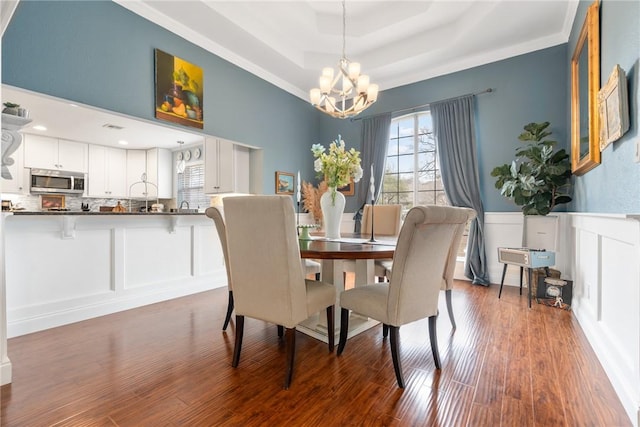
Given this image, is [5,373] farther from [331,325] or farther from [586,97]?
[586,97]

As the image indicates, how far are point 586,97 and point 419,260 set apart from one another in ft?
7.65

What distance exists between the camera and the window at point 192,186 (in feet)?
11.3

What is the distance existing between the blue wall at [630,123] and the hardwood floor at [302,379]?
102cm

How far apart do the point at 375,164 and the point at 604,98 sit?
122 inches

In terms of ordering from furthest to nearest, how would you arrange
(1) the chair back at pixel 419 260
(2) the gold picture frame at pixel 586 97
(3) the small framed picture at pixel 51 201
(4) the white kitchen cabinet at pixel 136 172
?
(4) the white kitchen cabinet at pixel 136 172, (3) the small framed picture at pixel 51 201, (2) the gold picture frame at pixel 586 97, (1) the chair back at pixel 419 260

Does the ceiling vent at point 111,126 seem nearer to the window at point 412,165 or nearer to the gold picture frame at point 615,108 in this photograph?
the window at point 412,165

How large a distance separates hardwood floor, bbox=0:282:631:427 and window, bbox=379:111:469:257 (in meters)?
2.41

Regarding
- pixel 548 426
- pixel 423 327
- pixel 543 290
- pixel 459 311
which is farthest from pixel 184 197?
pixel 543 290

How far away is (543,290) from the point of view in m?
3.05

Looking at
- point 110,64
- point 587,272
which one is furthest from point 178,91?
point 587,272

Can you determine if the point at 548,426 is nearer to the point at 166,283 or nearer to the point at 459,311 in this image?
the point at 459,311

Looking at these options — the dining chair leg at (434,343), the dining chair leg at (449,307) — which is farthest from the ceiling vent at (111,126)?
the dining chair leg at (449,307)

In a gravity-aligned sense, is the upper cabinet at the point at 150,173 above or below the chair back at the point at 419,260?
above

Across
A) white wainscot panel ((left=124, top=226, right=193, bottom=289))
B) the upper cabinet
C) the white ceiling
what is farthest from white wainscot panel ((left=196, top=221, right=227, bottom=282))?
the white ceiling
